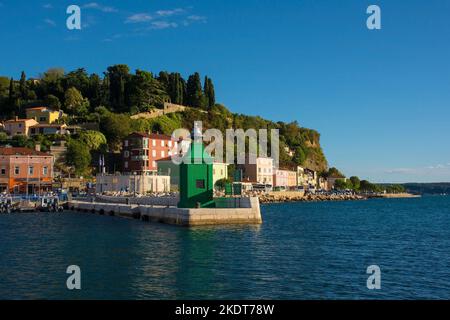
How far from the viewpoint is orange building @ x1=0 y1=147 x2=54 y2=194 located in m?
80.8

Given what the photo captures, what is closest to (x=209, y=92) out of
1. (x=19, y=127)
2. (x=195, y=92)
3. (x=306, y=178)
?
(x=195, y=92)

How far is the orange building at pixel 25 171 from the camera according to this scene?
80812 millimetres

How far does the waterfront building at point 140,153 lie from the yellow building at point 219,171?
1297cm

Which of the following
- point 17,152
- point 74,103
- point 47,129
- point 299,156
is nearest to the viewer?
point 17,152

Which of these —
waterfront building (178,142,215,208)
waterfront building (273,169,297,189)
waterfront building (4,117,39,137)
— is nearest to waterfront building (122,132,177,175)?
waterfront building (4,117,39,137)

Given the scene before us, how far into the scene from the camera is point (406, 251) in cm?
3275

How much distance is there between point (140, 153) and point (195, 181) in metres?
55.9

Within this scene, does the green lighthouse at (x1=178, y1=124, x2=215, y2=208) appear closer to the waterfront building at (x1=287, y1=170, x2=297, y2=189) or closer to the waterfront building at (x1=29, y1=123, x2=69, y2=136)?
the waterfront building at (x1=29, y1=123, x2=69, y2=136)

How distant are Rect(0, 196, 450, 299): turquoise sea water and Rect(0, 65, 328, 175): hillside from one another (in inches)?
2378

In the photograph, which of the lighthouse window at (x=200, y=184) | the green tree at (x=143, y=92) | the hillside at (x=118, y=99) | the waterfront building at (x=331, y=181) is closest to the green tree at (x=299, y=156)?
the waterfront building at (x=331, y=181)

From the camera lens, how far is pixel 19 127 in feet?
328

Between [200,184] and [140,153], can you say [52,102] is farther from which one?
[200,184]
